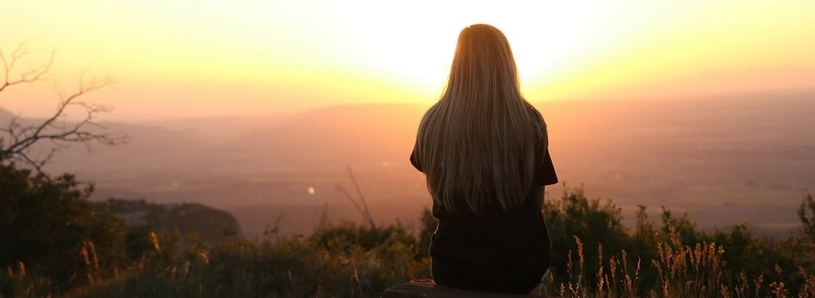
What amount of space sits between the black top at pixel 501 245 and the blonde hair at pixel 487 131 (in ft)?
0.25

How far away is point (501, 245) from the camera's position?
164 inches

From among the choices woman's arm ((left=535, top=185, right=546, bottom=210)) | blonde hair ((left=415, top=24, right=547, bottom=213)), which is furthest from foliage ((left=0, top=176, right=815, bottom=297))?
blonde hair ((left=415, top=24, right=547, bottom=213))

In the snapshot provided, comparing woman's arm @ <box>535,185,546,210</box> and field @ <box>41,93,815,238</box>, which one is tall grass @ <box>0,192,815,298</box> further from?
field @ <box>41,93,815,238</box>

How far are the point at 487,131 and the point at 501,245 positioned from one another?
0.58m

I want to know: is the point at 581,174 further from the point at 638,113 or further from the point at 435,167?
the point at 435,167

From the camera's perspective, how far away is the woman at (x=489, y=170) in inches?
161

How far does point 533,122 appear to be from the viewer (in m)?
4.18

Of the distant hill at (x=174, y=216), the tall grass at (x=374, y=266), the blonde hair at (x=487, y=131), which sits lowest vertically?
the distant hill at (x=174, y=216)

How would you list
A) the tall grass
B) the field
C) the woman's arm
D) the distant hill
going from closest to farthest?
the woman's arm → the tall grass → the distant hill → the field

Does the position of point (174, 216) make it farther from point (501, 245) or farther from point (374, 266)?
point (501, 245)

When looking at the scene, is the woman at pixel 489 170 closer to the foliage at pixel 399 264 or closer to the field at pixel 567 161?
the foliage at pixel 399 264

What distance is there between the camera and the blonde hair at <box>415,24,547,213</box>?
13.4 ft

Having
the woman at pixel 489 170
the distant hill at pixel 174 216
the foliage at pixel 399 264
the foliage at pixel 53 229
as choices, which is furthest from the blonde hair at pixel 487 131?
the distant hill at pixel 174 216

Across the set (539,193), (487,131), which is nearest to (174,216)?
(539,193)
